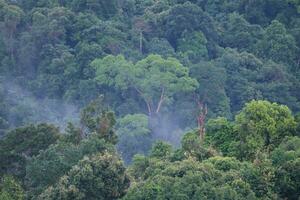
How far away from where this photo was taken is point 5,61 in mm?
49406

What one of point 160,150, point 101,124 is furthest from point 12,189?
point 160,150

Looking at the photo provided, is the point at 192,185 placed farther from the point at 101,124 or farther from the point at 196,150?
the point at 101,124

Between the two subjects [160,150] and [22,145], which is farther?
[160,150]

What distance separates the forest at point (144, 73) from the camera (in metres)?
30.1

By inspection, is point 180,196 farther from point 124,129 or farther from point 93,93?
point 93,93

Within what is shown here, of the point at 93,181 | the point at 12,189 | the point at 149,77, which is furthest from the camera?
the point at 149,77

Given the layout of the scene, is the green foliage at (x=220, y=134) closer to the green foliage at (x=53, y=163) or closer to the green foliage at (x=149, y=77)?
the green foliage at (x=53, y=163)

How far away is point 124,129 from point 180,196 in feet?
63.7

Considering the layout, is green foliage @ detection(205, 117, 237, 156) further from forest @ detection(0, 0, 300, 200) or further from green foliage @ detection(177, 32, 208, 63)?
green foliage @ detection(177, 32, 208, 63)

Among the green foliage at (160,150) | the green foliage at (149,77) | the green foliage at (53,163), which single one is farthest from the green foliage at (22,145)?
the green foliage at (149,77)

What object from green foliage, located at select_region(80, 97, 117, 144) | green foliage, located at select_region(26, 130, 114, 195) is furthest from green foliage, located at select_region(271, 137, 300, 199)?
green foliage, located at select_region(80, 97, 117, 144)

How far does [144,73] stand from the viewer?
1828 inches

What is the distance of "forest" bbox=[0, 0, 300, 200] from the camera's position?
3010 cm

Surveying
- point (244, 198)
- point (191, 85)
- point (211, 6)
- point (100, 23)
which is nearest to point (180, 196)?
point (244, 198)
